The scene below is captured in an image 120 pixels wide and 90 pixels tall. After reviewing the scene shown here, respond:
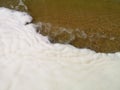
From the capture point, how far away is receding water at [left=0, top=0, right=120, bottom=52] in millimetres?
1407

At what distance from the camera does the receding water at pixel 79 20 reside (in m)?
1.41

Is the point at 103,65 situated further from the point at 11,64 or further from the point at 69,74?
the point at 11,64

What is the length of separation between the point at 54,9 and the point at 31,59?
0.60 meters

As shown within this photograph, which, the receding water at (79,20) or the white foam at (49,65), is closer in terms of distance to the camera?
the white foam at (49,65)

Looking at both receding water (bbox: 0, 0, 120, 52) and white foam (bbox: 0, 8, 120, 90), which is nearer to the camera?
white foam (bbox: 0, 8, 120, 90)

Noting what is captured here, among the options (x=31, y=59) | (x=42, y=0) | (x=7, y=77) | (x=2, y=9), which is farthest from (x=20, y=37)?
(x=42, y=0)

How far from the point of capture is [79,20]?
5.19 feet

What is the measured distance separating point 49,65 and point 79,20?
507mm

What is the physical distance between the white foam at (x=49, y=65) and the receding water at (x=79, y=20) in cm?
10

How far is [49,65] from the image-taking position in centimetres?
119

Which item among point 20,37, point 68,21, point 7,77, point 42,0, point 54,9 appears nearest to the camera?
point 7,77

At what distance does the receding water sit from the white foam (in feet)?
0.33

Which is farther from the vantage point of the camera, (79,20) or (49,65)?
(79,20)

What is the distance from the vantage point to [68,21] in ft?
5.16
